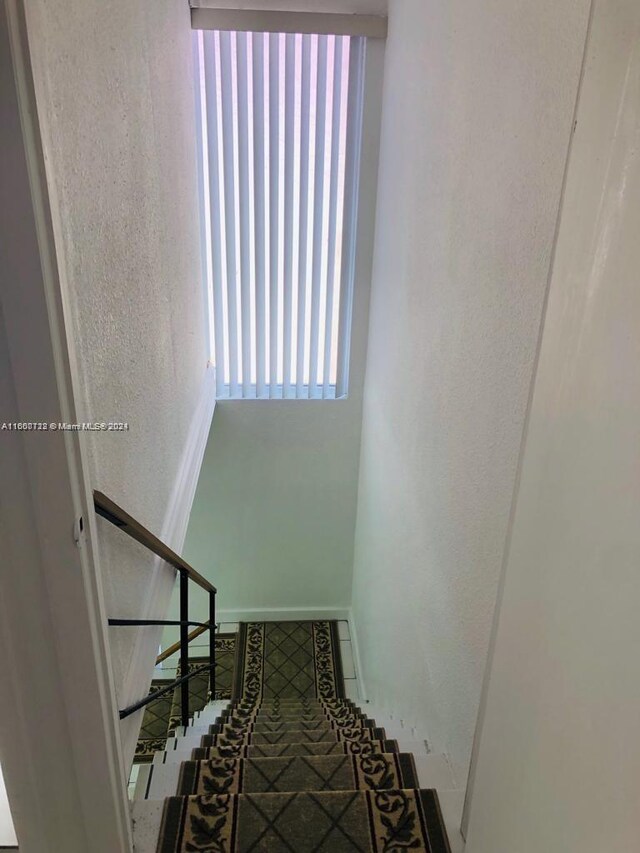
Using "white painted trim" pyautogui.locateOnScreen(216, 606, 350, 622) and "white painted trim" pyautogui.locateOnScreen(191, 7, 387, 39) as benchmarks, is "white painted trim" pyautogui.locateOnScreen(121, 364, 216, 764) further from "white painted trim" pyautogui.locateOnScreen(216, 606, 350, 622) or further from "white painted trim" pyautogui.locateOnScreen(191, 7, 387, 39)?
"white painted trim" pyautogui.locateOnScreen(216, 606, 350, 622)

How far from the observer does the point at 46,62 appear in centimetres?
101

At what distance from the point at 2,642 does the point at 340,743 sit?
4.85ft

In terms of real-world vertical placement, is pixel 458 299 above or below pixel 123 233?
below

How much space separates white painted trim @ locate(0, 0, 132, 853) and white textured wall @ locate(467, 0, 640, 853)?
780 mm

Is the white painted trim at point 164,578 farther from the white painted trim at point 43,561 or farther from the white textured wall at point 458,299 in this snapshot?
the white textured wall at point 458,299

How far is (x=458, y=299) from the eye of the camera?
5.91 feet

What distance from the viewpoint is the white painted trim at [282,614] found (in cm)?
485

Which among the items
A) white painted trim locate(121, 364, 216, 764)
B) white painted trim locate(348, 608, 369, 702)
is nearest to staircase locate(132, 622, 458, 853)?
white painted trim locate(121, 364, 216, 764)

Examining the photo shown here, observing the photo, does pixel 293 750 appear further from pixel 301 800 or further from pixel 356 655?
pixel 356 655

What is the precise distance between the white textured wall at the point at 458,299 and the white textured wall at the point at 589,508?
37 cm

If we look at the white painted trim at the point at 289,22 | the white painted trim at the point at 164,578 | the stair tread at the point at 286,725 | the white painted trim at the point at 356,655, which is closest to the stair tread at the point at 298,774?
the white painted trim at the point at 164,578

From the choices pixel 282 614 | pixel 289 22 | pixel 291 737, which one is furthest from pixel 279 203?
pixel 282 614

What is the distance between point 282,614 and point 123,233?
13.0ft

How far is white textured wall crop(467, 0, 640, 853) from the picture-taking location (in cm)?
67
